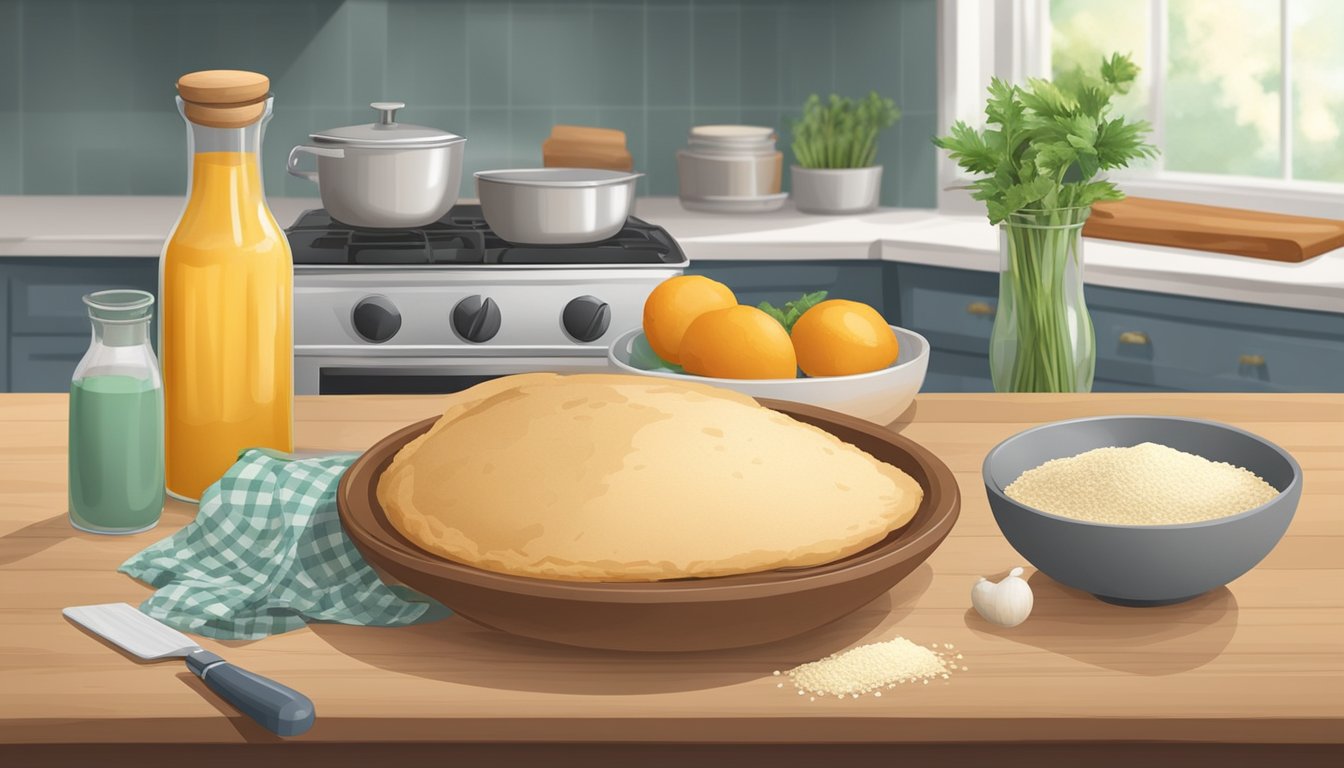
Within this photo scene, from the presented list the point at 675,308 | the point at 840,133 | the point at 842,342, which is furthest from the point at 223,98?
the point at 840,133

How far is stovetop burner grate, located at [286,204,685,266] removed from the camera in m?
2.58

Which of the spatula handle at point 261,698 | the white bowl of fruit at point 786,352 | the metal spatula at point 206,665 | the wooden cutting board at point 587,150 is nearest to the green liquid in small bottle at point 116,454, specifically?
the metal spatula at point 206,665

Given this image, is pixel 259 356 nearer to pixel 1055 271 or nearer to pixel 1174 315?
pixel 1055 271

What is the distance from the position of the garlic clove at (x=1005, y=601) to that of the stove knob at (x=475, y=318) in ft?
5.53

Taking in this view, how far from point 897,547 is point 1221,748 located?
8.2 inches

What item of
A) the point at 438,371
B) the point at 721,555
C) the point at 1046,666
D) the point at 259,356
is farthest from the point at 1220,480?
the point at 438,371

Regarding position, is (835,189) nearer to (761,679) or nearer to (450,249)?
(450,249)

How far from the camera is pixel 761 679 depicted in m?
0.87

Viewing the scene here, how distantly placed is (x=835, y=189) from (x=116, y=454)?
2.50 m

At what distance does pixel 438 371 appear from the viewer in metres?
2.58

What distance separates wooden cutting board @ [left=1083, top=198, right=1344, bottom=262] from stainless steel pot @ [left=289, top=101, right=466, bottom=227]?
130 centimetres

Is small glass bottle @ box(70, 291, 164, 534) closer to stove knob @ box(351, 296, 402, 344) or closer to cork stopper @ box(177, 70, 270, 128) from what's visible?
cork stopper @ box(177, 70, 270, 128)

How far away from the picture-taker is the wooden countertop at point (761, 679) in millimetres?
821

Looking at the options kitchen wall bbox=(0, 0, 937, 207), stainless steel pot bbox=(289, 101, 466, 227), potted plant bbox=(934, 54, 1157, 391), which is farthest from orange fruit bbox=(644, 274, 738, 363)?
kitchen wall bbox=(0, 0, 937, 207)
